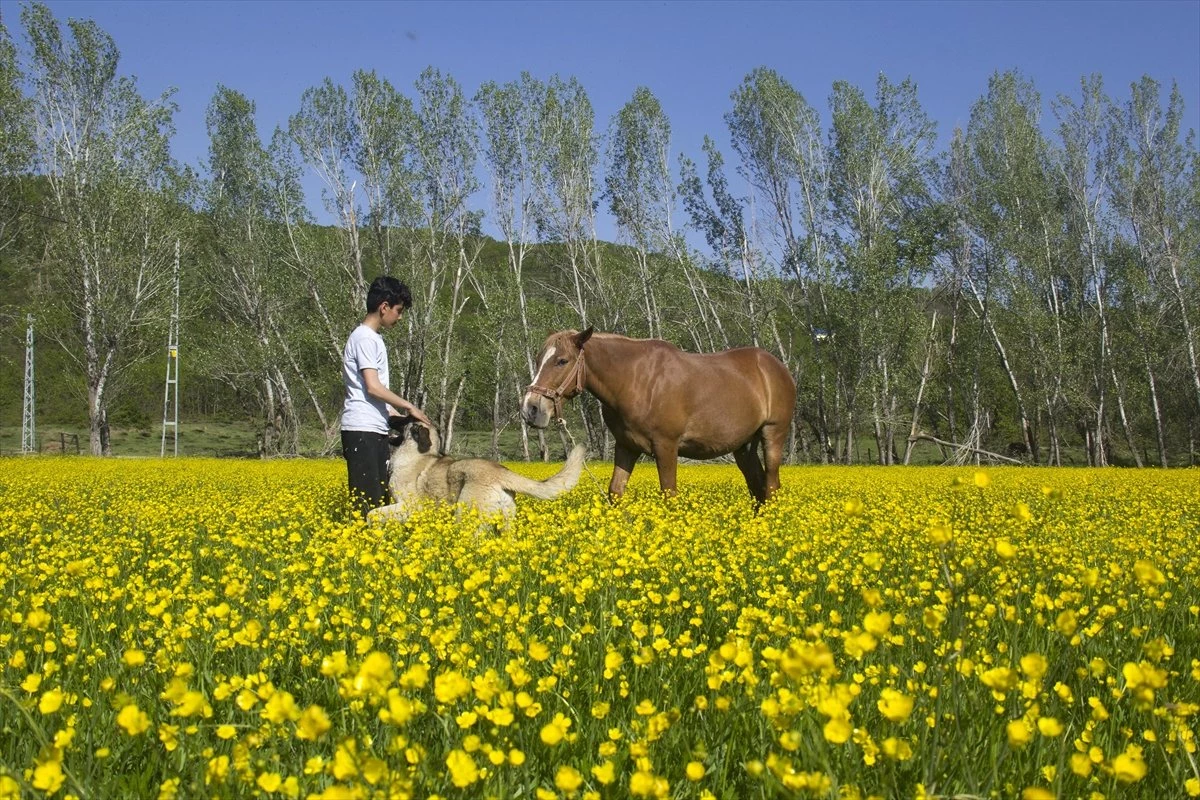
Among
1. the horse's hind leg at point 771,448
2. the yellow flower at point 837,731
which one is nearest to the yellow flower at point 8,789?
the yellow flower at point 837,731

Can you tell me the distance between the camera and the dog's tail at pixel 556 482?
20.3ft

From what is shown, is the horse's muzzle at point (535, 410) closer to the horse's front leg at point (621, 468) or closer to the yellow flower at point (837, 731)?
the horse's front leg at point (621, 468)

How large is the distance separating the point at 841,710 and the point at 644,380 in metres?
6.38

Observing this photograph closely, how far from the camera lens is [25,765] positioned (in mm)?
2104

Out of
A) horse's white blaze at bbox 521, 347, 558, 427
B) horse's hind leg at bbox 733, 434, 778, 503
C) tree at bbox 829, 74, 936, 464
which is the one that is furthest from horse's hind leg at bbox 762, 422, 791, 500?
tree at bbox 829, 74, 936, 464

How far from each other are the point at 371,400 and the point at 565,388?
1.79 m

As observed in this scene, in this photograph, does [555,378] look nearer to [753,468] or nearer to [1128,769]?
[753,468]

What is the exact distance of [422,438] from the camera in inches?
278

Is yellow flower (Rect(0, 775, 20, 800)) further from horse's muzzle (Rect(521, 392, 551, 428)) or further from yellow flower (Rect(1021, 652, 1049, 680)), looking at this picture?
horse's muzzle (Rect(521, 392, 551, 428))

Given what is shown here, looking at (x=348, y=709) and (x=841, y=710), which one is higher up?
(x=841, y=710)

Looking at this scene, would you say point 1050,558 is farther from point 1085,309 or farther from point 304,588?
point 1085,309

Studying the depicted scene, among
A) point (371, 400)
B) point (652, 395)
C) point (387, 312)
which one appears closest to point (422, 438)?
point (371, 400)

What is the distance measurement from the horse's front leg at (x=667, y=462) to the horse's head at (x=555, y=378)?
38.7 inches

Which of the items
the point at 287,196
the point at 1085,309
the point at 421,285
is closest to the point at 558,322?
the point at 421,285
